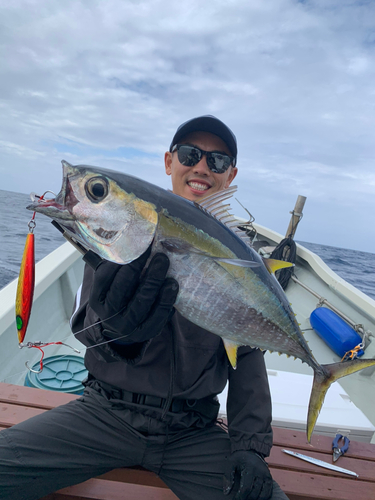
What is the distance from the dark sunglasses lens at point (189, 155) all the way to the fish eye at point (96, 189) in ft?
4.78

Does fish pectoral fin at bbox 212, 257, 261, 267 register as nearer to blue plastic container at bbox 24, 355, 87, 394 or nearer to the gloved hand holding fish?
the gloved hand holding fish

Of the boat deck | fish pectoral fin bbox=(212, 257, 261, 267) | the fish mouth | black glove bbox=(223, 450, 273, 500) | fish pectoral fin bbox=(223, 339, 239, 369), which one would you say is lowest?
the boat deck

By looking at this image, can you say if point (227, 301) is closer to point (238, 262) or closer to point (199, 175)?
point (238, 262)

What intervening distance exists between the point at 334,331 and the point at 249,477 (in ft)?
12.3

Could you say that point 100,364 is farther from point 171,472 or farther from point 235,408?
point 235,408

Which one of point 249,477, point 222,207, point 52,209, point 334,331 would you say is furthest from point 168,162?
point 334,331

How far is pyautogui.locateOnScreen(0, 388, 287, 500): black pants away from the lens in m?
1.87

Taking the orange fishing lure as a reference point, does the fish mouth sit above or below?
above

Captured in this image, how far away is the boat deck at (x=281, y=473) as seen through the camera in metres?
2.02

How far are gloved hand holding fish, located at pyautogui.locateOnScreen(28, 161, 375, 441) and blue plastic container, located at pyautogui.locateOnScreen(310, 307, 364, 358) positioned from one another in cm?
332

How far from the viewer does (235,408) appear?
2258 millimetres

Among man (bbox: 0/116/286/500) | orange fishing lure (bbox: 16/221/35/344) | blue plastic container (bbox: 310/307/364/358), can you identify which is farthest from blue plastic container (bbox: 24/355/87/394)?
blue plastic container (bbox: 310/307/364/358)

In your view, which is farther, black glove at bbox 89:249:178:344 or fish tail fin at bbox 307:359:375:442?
fish tail fin at bbox 307:359:375:442

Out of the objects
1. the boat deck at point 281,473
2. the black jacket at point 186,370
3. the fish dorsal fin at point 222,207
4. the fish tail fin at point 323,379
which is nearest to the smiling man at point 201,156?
the fish dorsal fin at point 222,207
